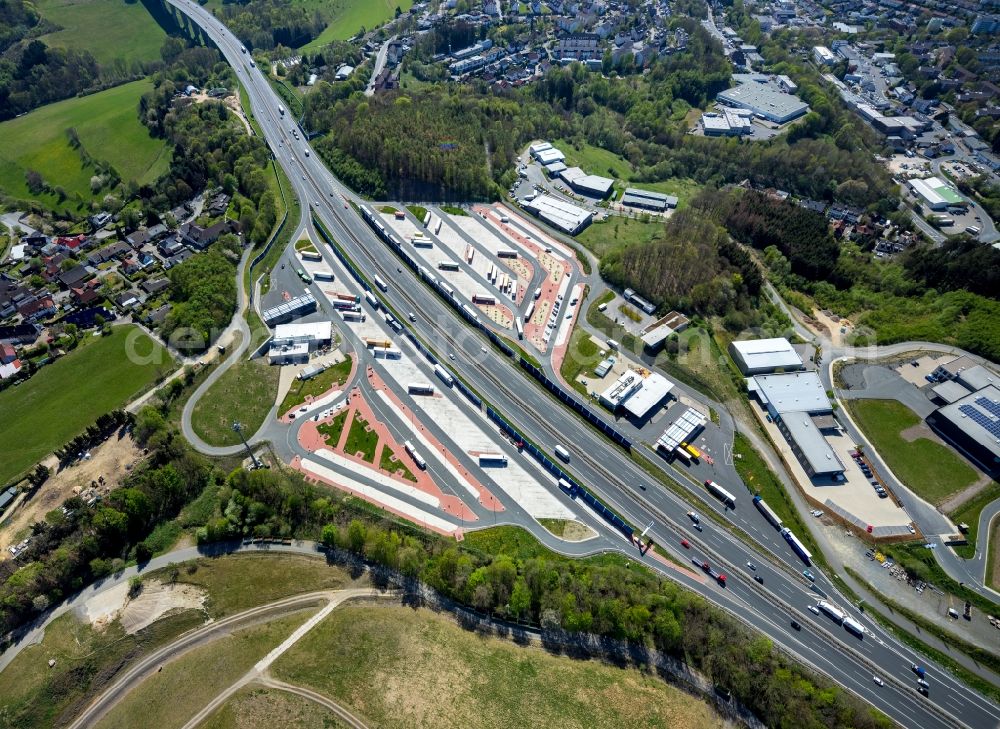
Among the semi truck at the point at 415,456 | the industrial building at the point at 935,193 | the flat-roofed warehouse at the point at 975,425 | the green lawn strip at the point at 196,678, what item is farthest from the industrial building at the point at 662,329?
the industrial building at the point at 935,193

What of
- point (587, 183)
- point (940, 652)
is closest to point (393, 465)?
point (940, 652)

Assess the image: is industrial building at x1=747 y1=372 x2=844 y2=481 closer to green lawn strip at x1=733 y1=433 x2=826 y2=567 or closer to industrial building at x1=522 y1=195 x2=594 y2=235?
green lawn strip at x1=733 y1=433 x2=826 y2=567

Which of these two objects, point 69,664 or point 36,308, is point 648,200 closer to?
point 36,308

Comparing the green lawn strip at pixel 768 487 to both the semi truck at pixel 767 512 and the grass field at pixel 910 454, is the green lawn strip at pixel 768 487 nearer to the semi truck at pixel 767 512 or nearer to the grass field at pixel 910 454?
the semi truck at pixel 767 512

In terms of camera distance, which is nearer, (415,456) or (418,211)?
(415,456)

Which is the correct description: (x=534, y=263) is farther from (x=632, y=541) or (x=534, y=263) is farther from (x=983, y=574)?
(x=983, y=574)

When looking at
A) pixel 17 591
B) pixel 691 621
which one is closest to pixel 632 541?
pixel 691 621

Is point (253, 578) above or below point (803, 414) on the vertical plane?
above

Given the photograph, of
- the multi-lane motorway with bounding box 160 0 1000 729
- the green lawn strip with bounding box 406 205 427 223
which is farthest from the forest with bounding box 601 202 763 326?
the green lawn strip with bounding box 406 205 427 223
